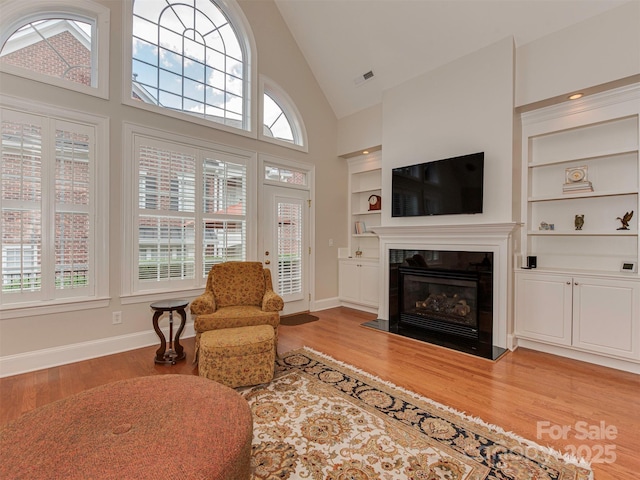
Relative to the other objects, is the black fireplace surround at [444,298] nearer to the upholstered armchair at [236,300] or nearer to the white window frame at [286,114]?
the upholstered armchair at [236,300]

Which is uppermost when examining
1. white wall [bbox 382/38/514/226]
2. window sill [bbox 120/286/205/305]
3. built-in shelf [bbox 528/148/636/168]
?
white wall [bbox 382/38/514/226]

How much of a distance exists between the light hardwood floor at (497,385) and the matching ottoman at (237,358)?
575 mm

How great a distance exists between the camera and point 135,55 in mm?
3453

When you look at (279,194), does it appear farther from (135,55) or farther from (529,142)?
(529,142)

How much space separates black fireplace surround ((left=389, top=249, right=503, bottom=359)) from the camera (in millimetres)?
3518

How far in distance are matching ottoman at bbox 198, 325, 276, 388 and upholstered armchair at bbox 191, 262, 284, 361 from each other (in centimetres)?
23

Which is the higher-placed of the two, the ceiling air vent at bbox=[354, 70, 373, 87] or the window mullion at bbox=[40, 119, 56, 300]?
the ceiling air vent at bbox=[354, 70, 373, 87]

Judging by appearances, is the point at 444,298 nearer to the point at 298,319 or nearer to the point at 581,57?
the point at 298,319

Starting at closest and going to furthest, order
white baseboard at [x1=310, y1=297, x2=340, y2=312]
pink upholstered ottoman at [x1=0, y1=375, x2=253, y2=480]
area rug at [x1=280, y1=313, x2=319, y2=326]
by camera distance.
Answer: pink upholstered ottoman at [x1=0, y1=375, x2=253, y2=480]
area rug at [x1=280, y1=313, x2=319, y2=326]
white baseboard at [x1=310, y1=297, x2=340, y2=312]

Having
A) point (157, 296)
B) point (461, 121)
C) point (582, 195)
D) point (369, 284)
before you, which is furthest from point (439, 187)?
point (157, 296)

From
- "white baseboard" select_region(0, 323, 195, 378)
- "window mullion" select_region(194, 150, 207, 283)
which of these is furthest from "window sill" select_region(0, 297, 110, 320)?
"window mullion" select_region(194, 150, 207, 283)

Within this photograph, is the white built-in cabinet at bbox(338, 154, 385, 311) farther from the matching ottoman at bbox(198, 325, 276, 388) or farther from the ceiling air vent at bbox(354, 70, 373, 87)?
the matching ottoman at bbox(198, 325, 276, 388)

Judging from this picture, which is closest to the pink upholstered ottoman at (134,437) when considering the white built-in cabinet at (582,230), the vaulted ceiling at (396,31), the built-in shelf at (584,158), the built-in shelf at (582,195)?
the white built-in cabinet at (582,230)

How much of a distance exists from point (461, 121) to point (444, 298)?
222cm
